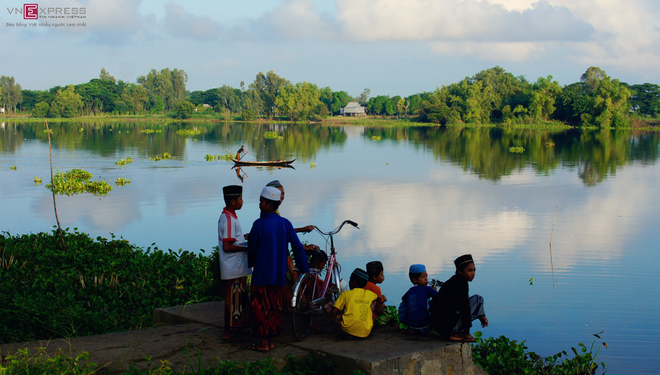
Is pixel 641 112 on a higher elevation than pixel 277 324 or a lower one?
higher

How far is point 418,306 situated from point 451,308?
34cm

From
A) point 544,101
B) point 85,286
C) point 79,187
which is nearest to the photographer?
point 85,286

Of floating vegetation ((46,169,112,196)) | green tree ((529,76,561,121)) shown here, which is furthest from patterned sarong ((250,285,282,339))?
green tree ((529,76,561,121))

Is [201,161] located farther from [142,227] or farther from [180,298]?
[180,298]

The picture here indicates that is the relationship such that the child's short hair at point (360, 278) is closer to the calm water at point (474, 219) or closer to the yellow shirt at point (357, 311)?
the yellow shirt at point (357, 311)

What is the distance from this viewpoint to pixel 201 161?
3484cm

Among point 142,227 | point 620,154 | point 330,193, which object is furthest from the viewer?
point 620,154

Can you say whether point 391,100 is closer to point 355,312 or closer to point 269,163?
point 269,163

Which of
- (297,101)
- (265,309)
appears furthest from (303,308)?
(297,101)

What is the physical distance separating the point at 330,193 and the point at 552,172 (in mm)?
14171

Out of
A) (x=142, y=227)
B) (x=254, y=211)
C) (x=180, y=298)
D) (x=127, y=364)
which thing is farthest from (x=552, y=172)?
(x=127, y=364)

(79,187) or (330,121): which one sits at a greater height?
(330,121)

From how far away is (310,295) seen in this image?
552 centimetres

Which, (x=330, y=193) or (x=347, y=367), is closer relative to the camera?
(x=347, y=367)
